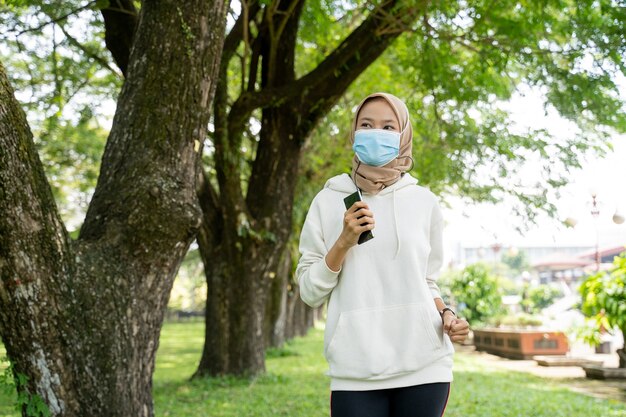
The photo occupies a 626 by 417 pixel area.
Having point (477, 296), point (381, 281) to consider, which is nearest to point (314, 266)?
point (381, 281)

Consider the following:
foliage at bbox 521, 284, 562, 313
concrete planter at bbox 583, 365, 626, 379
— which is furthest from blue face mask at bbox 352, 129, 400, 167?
foliage at bbox 521, 284, 562, 313

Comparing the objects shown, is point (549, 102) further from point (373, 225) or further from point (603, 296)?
point (373, 225)

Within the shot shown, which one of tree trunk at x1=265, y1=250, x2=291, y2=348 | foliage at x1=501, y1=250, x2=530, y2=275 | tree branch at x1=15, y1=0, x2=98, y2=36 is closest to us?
tree branch at x1=15, y1=0, x2=98, y2=36

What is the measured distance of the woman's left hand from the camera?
217cm

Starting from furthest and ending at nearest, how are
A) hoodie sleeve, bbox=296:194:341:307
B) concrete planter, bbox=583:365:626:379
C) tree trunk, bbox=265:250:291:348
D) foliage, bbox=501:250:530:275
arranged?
foliage, bbox=501:250:530:275 < tree trunk, bbox=265:250:291:348 < concrete planter, bbox=583:365:626:379 < hoodie sleeve, bbox=296:194:341:307

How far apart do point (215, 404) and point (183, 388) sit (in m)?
1.61

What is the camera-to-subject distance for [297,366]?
1233 cm

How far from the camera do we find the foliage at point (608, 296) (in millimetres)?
9234

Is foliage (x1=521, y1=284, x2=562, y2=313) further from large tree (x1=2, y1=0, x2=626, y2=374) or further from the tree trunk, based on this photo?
large tree (x1=2, y1=0, x2=626, y2=374)

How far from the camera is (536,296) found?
127ft

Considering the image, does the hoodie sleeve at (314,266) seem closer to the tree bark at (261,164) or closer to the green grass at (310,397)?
the green grass at (310,397)

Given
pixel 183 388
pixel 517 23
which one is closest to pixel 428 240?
pixel 517 23

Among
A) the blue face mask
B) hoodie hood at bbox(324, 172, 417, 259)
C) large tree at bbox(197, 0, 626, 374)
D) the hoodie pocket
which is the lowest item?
the hoodie pocket

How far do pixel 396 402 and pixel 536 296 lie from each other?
1534 inches
